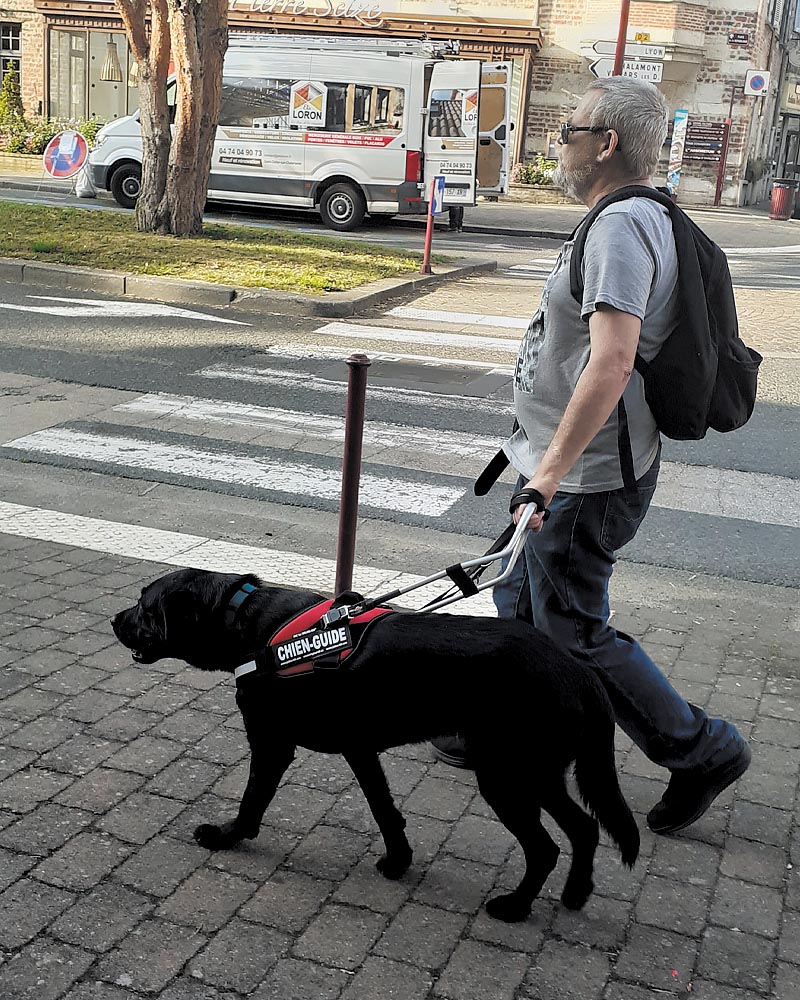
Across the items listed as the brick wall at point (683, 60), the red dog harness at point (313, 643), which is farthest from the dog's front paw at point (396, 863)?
the brick wall at point (683, 60)

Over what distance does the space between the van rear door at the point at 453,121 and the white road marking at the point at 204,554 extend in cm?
1486

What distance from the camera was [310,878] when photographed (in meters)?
3.11

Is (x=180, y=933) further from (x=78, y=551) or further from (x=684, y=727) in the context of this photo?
(x=78, y=551)

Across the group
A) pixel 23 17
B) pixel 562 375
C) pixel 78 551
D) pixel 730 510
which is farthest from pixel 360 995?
pixel 23 17

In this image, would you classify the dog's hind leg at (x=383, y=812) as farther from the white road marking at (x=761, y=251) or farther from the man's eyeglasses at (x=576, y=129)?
the white road marking at (x=761, y=251)

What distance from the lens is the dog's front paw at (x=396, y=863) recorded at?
312 centimetres

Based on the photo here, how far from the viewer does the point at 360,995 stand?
2.66 m

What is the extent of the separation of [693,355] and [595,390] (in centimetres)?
32

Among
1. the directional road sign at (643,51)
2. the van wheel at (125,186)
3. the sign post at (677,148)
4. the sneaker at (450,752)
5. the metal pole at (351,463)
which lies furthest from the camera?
the directional road sign at (643,51)

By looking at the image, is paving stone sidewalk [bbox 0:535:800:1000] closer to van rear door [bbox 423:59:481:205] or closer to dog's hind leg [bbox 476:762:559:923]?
dog's hind leg [bbox 476:762:559:923]

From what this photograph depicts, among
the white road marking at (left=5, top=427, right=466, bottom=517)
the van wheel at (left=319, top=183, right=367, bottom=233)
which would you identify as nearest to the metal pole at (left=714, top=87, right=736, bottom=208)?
the van wheel at (left=319, top=183, right=367, bottom=233)

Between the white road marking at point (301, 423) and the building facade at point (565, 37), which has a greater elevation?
the building facade at point (565, 37)

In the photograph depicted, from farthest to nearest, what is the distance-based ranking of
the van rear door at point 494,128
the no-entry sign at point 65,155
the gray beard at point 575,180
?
the van rear door at point 494,128
the no-entry sign at point 65,155
the gray beard at point 575,180

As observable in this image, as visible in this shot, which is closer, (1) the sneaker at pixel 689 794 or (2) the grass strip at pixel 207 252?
(1) the sneaker at pixel 689 794
